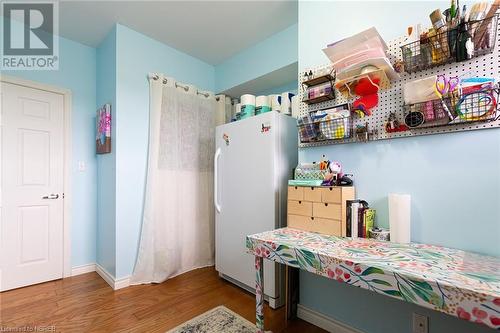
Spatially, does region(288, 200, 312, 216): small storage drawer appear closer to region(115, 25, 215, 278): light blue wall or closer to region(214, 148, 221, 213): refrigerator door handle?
region(214, 148, 221, 213): refrigerator door handle

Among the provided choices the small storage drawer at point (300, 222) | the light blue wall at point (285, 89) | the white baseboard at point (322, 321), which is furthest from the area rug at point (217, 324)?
the light blue wall at point (285, 89)

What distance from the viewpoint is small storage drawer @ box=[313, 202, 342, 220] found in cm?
148

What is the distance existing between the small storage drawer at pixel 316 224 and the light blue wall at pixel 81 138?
2.43 meters

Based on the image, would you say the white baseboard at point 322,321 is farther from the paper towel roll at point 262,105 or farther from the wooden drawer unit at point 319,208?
the paper towel roll at point 262,105

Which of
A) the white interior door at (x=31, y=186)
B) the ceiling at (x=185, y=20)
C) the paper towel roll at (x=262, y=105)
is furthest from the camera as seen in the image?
the paper towel roll at (x=262, y=105)

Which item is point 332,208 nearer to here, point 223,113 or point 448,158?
point 448,158

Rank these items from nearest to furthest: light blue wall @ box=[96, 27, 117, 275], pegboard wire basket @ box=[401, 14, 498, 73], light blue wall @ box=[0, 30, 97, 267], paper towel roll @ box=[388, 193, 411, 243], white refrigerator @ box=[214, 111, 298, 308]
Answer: pegboard wire basket @ box=[401, 14, 498, 73] → paper towel roll @ box=[388, 193, 411, 243] → white refrigerator @ box=[214, 111, 298, 308] → light blue wall @ box=[96, 27, 117, 275] → light blue wall @ box=[0, 30, 97, 267]

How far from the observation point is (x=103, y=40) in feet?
8.73

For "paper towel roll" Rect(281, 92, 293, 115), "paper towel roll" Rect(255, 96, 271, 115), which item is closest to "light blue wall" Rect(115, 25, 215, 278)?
"paper towel roll" Rect(255, 96, 271, 115)

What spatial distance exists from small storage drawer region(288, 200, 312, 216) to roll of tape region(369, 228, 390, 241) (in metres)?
0.39

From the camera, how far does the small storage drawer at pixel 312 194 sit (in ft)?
5.19

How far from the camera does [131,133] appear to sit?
97.2 inches

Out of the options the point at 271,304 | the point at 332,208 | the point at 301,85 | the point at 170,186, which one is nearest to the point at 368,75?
the point at 301,85

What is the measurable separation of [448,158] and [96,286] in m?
3.11
